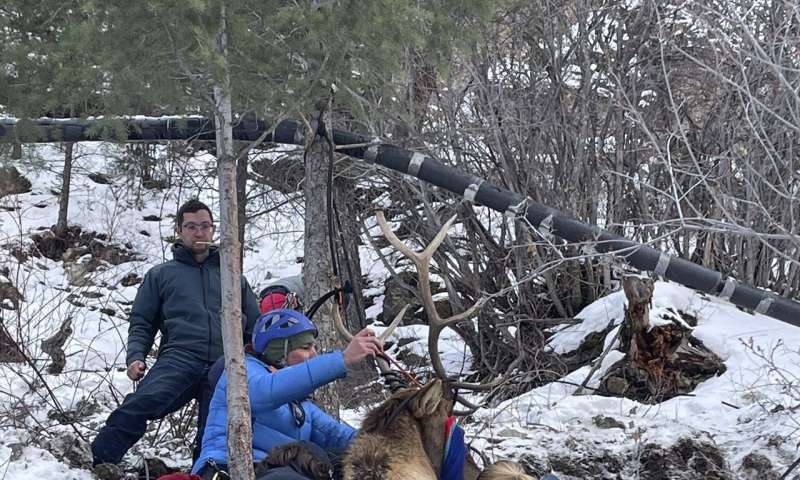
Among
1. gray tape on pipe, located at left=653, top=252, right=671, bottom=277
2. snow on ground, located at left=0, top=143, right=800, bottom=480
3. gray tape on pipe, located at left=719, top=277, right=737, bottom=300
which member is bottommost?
snow on ground, located at left=0, top=143, right=800, bottom=480

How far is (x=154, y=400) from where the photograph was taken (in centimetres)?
550

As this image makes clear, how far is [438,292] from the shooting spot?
10875 mm

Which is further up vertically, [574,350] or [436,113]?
[436,113]

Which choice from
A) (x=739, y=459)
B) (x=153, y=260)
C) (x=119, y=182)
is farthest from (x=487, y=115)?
(x=119, y=182)

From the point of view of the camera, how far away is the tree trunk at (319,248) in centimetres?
601

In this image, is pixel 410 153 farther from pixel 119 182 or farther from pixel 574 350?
pixel 119 182

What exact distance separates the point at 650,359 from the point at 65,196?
945 centimetres

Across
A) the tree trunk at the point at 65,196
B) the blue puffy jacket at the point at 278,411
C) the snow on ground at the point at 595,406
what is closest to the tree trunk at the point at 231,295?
the blue puffy jacket at the point at 278,411

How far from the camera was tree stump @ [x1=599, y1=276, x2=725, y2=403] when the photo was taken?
24.1 ft

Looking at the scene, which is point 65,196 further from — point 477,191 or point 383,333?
point 383,333

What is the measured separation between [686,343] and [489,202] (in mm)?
1913

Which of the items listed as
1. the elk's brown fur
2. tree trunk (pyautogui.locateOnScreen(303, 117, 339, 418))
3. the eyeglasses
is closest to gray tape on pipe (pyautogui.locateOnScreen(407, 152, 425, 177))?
tree trunk (pyautogui.locateOnScreen(303, 117, 339, 418))

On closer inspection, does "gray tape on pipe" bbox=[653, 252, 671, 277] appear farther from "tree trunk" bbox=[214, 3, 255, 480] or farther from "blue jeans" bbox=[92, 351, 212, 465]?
"tree trunk" bbox=[214, 3, 255, 480]

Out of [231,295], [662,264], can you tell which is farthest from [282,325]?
[662,264]
